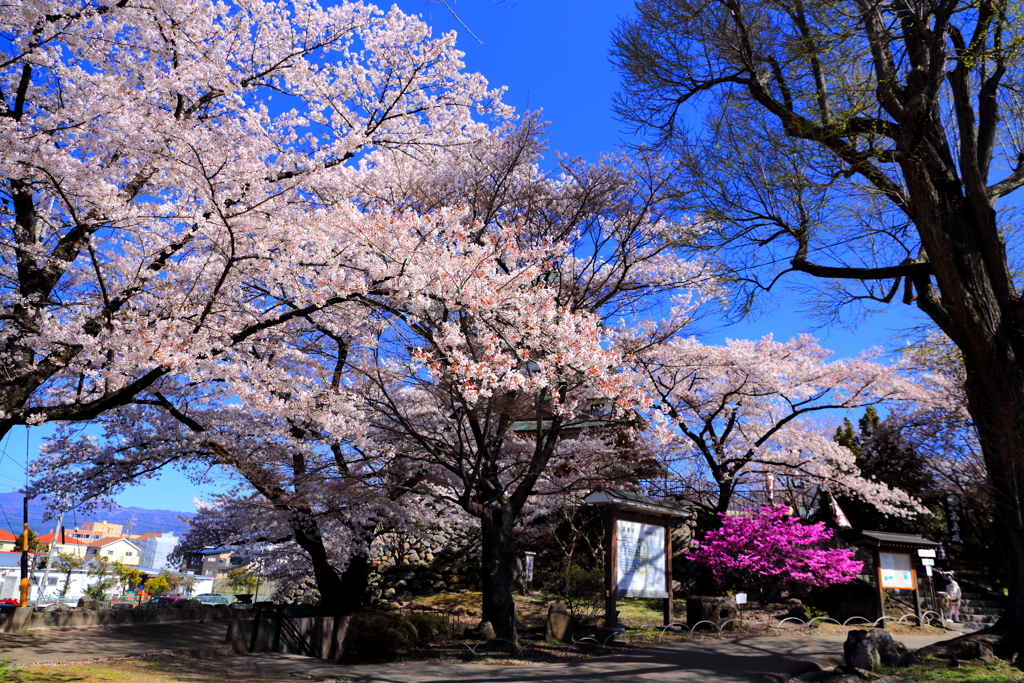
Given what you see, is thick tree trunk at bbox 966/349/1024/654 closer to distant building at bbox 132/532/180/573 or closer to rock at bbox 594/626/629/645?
rock at bbox 594/626/629/645

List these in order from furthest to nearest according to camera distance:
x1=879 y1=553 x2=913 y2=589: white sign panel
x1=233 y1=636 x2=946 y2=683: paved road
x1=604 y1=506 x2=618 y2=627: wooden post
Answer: x1=879 y1=553 x2=913 y2=589: white sign panel, x1=604 y1=506 x2=618 y2=627: wooden post, x1=233 y1=636 x2=946 y2=683: paved road

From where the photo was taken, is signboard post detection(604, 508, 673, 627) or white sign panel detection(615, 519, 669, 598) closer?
signboard post detection(604, 508, 673, 627)

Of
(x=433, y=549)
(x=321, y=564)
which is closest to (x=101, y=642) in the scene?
(x=321, y=564)

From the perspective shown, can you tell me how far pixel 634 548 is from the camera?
12.5m

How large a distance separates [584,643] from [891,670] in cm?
475

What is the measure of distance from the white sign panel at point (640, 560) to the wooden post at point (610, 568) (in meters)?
0.09

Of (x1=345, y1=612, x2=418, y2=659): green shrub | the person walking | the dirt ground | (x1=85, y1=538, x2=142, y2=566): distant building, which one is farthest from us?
(x1=85, y1=538, x2=142, y2=566): distant building

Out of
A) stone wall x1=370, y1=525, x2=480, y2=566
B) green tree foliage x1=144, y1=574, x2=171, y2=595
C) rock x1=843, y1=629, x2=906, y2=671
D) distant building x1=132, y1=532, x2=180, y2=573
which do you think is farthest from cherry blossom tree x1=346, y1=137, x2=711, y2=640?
distant building x1=132, y1=532, x2=180, y2=573

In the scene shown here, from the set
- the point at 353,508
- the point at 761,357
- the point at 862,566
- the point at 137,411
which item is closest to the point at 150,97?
the point at 137,411

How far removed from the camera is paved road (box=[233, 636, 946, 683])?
25.1 feet

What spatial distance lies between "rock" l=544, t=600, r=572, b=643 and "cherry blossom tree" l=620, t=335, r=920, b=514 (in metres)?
5.54

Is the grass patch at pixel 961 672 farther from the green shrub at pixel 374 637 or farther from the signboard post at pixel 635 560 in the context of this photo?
the green shrub at pixel 374 637

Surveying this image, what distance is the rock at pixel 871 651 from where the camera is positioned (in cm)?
827

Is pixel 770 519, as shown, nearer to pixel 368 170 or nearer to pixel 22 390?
pixel 368 170
